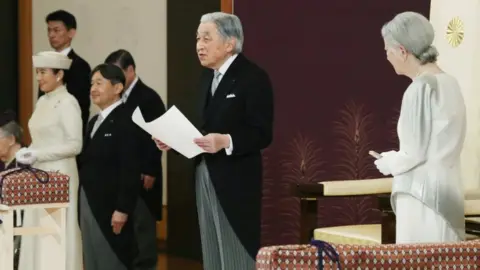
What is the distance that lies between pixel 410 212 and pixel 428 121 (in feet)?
1.09

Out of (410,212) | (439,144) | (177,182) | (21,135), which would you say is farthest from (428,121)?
(177,182)

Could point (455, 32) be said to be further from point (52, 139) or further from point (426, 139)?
point (52, 139)

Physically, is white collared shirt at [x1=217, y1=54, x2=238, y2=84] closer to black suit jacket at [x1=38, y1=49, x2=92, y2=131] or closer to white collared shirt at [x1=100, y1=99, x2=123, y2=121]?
white collared shirt at [x1=100, y1=99, x2=123, y2=121]

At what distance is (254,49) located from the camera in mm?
5492

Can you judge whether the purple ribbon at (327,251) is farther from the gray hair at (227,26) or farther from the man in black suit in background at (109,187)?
the man in black suit in background at (109,187)

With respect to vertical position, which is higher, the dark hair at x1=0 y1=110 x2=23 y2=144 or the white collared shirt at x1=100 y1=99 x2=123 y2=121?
the white collared shirt at x1=100 y1=99 x2=123 y2=121

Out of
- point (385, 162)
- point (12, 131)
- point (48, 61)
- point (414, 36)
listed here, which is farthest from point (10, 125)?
point (414, 36)

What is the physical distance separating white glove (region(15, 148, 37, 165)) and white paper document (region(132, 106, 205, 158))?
3.90ft

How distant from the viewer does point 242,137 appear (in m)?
3.96

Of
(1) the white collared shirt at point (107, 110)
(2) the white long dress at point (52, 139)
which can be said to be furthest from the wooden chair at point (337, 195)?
(2) the white long dress at point (52, 139)

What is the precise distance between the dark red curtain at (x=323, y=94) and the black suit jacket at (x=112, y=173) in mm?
932

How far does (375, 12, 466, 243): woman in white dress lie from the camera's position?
11.2ft

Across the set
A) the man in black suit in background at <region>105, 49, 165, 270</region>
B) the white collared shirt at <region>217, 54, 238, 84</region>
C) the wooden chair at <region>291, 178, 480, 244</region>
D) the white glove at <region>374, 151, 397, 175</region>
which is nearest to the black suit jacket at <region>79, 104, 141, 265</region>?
the man in black suit in background at <region>105, 49, 165, 270</region>

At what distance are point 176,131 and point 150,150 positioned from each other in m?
1.47
